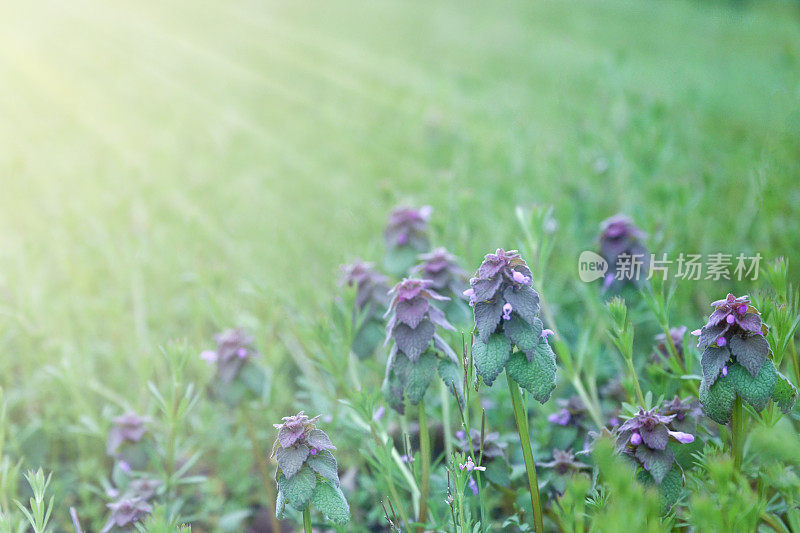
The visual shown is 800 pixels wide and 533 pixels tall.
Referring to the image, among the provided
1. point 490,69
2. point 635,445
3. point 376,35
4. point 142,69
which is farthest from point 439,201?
point 376,35

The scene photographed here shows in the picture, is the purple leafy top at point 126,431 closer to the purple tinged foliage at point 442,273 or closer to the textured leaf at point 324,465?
the textured leaf at point 324,465

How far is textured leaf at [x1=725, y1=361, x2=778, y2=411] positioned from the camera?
3.88 feet

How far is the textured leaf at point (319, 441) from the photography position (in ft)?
4.13

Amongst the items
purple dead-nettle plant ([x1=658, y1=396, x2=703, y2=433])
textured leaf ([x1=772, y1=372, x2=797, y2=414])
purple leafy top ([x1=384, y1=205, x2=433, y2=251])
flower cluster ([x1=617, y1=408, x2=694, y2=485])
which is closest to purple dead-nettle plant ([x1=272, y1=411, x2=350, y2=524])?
flower cluster ([x1=617, y1=408, x2=694, y2=485])

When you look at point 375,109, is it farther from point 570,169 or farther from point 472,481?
point 472,481

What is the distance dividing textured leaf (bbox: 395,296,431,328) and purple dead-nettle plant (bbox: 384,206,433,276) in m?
0.72

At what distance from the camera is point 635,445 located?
126cm

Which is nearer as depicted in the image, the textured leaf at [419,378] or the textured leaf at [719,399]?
the textured leaf at [719,399]

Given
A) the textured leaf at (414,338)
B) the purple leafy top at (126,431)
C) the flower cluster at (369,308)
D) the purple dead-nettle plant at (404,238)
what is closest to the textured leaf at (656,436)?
the textured leaf at (414,338)

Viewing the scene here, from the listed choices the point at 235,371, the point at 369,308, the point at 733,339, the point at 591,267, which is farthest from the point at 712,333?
the point at 235,371

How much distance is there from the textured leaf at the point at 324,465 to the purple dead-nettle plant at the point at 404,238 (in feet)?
2.99

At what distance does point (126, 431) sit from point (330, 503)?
85 cm

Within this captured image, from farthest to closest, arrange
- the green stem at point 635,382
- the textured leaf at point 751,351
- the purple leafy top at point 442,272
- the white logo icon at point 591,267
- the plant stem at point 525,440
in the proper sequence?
1. the white logo icon at point 591,267
2. the purple leafy top at point 442,272
3. the green stem at point 635,382
4. the plant stem at point 525,440
5. the textured leaf at point 751,351

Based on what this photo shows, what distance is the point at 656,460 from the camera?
1.23m
